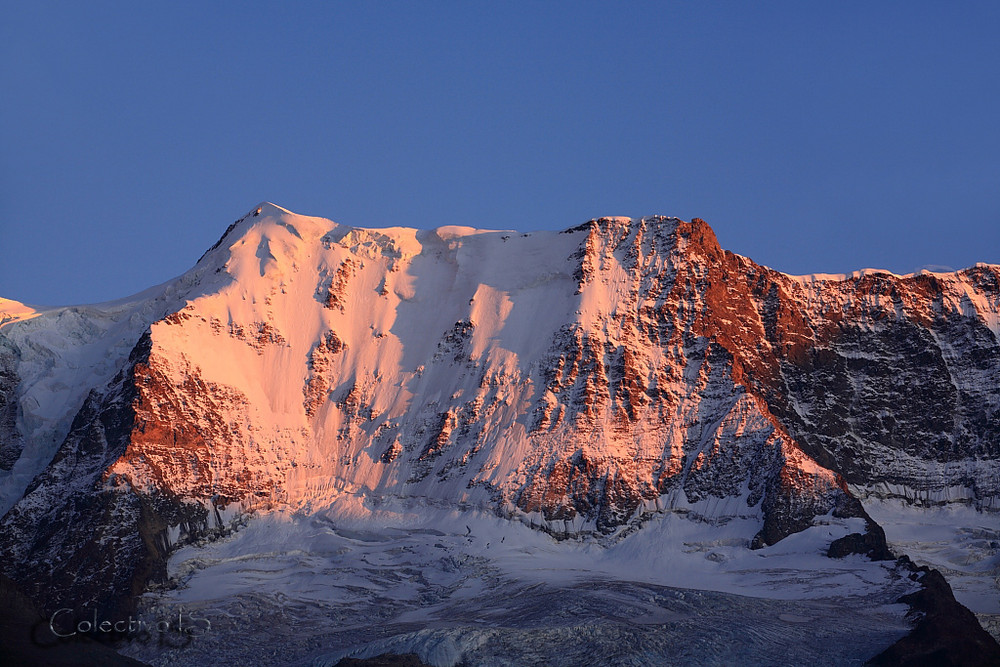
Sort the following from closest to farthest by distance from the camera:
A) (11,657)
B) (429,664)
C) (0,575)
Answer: (11,657) < (0,575) < (429,664)

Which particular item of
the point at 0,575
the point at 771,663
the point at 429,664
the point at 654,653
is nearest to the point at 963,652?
the point at 771,663

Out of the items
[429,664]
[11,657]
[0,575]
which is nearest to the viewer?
[11,657]

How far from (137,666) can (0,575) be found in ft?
46.7

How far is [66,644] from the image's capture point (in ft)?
432

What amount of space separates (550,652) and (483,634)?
8.40m

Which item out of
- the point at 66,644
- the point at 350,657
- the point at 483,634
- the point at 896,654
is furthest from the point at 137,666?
the point at 896,654

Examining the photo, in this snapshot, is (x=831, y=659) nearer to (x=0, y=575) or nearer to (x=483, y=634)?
(x=483, y=634)

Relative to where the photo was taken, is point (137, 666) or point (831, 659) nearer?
point (137, 666)

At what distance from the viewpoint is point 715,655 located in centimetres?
19938

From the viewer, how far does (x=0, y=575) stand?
13862 centimetres

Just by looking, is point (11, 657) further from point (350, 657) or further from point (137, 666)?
point (350, 657)

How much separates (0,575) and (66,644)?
11.1m

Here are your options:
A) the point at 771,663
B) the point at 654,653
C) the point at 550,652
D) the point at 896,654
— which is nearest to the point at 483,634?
the point at 550,652

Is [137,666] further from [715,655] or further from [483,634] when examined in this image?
[715,655]
